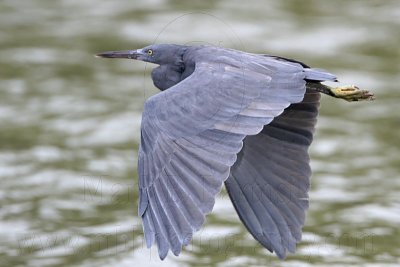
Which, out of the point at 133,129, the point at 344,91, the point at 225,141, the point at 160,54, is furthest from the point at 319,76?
the point at 133,129

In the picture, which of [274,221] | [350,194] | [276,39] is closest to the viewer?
[274,221]

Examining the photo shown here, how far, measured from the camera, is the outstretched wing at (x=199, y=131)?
5.71m

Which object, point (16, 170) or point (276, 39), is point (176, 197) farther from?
point (276, 39)

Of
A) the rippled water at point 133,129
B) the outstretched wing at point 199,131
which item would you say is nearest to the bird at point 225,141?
the outstretched wing at point 199,131

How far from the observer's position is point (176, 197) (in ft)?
19.0

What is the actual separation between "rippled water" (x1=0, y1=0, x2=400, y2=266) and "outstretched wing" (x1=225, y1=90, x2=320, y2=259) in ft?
4.24

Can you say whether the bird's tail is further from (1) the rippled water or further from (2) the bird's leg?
(1) the rippled water

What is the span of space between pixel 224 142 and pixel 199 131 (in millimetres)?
214

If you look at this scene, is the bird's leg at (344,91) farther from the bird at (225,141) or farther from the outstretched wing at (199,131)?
the outstretched wing at (199,131)

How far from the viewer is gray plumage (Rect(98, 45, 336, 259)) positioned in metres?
5.77

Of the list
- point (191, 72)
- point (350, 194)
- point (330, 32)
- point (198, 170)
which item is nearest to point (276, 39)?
point (330, 32)

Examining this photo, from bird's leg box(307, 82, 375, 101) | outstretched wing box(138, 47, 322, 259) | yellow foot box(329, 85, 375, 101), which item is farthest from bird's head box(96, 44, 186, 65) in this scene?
yellow foot box(329, 85, 375, 101)

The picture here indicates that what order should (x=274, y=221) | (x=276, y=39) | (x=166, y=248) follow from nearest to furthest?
(x=166, y=248), (x=274, y=221), (x=276, y=39)

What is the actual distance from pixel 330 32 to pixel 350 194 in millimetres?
3641
